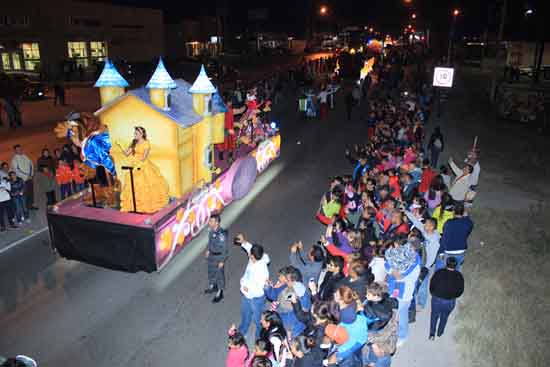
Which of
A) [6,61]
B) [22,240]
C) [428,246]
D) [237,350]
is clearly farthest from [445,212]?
[6,61]

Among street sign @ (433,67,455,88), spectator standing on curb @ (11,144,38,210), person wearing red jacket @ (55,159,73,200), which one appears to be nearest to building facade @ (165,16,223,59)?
street sign @ (433,67,455,88)

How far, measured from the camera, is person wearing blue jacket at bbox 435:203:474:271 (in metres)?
6.81

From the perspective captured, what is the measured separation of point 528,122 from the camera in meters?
22.9

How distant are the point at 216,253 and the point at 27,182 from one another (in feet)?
19.8

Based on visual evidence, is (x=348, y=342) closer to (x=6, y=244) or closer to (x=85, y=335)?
(x=85, y=335)

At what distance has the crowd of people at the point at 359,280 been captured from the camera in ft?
15.4

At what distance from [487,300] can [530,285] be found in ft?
3.81

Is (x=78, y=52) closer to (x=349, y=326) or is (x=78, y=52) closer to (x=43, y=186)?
(x=43, y=186)

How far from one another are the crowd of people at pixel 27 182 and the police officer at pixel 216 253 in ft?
13.7

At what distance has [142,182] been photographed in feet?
25.5

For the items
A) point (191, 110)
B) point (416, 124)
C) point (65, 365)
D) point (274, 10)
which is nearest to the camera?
point (65, 365)

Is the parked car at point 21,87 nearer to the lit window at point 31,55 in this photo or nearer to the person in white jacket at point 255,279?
the lit window at point 31,55

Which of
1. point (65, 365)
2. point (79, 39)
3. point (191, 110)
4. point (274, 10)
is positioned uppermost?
point (274, 10)

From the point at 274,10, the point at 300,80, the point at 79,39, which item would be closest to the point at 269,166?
the point at 300,80
